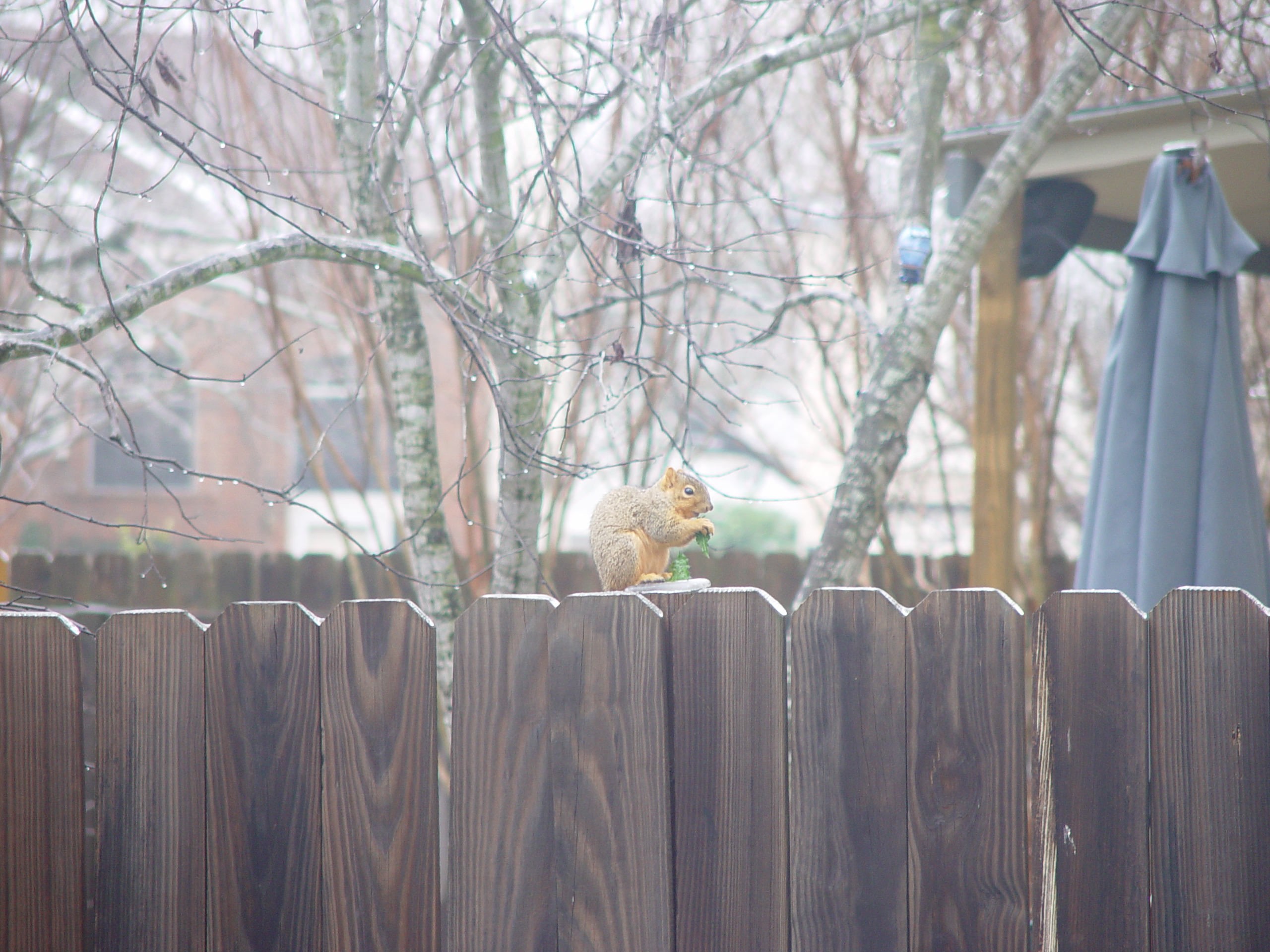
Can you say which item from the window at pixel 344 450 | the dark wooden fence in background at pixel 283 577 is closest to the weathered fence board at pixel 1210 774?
the dark wooden fence in background at pixel 283 577

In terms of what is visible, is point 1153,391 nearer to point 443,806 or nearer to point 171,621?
point 171,621

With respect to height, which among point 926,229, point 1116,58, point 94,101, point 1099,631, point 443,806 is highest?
point 94,101

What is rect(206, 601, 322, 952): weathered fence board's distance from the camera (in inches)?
59.2

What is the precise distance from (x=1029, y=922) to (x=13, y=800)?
1.62 meters

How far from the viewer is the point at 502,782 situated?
1499 millimetres

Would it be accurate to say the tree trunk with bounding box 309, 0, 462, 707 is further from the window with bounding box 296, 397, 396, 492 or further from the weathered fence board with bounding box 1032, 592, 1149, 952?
the window with bounding box 296, 397, 396, 492

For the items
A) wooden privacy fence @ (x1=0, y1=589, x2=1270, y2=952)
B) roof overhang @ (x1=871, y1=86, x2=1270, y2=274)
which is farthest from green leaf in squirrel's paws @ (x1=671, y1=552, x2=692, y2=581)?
roof overhang @ (x1=871, y1=86, x2=1270, y2=274)

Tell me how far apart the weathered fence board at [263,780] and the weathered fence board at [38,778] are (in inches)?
8.9

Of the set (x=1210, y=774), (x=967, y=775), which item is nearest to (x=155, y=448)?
(x=967, y=775)

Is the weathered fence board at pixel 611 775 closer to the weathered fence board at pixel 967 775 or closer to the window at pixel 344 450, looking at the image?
the weathered fence board at pixel 967 775

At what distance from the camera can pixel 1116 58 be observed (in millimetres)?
3920

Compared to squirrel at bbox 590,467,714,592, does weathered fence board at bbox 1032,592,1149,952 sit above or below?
below

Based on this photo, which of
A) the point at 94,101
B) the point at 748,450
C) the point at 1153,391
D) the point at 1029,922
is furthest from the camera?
the point at 94,101

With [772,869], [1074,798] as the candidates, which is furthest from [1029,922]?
[772,869]
